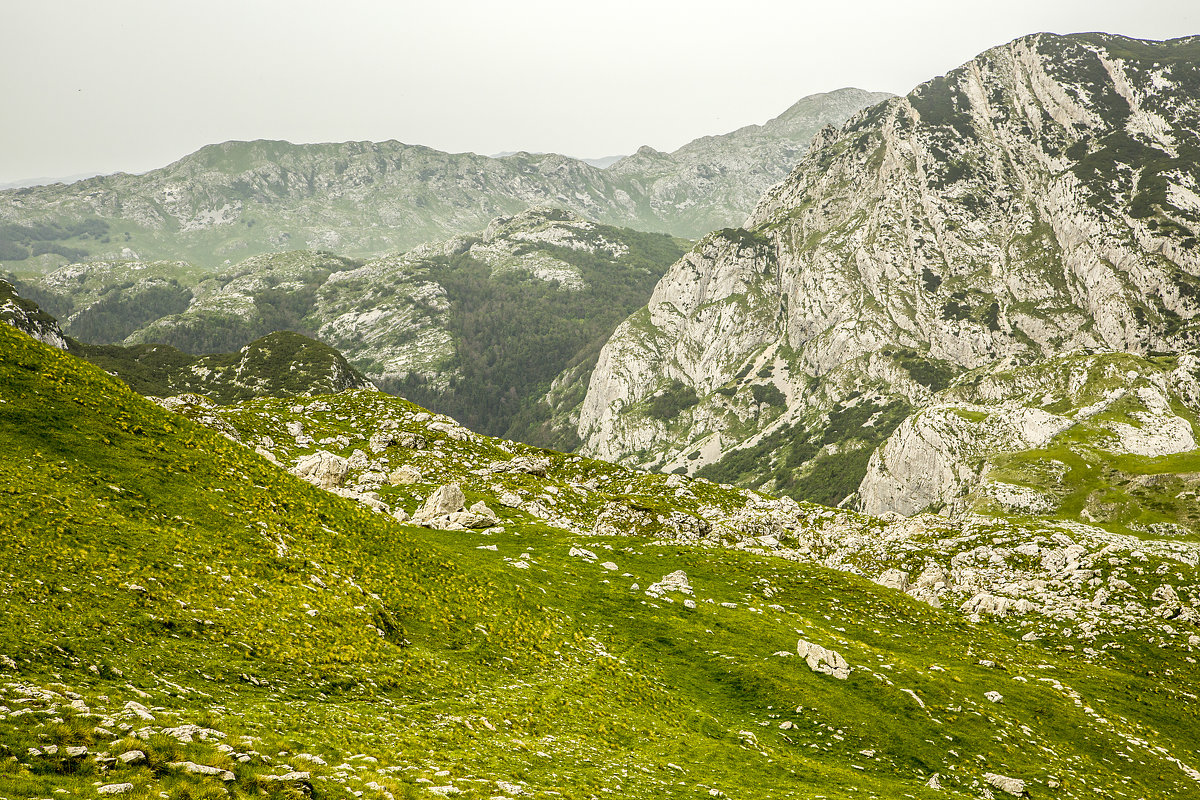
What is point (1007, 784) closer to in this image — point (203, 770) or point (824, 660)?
point (824, 660)

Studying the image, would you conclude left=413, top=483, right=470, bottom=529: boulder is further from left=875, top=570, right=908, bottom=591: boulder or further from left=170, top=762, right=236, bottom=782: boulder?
left=875, top=570, right=908, bottom=591: boulder

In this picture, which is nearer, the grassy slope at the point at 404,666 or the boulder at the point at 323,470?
the grassy slope at the point at 404,666

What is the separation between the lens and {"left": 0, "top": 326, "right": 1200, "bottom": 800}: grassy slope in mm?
17422

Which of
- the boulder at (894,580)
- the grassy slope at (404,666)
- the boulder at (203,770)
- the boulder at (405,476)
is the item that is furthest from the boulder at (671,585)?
the boulder at (203,770)

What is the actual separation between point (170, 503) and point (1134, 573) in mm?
82594

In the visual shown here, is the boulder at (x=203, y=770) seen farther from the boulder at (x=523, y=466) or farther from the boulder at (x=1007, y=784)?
the boulder at (x=523, y=466)

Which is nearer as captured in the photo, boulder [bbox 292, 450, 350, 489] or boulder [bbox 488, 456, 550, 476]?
boulder [bbox 292, 450, 350, 489]

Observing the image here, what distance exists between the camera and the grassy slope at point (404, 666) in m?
17.4

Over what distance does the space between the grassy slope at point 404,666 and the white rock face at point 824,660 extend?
2.29 feet

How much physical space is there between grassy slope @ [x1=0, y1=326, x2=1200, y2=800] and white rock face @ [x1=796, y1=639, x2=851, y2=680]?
2.29 ft

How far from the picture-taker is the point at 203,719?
16469mm

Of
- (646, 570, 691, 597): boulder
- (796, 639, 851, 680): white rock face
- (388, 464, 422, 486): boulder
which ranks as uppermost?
(388, 464, 422, 486): boulder

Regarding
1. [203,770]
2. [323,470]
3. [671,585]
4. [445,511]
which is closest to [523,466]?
[445,511]

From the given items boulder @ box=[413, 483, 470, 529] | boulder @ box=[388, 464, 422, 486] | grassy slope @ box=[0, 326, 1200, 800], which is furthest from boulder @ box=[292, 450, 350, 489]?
grassy slope @ box=[0, 326, 1200, 800]
